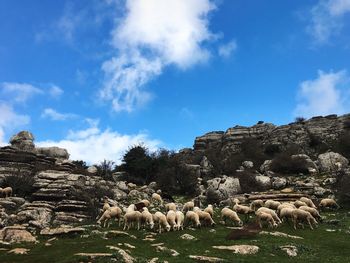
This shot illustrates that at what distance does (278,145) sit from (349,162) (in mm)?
26511

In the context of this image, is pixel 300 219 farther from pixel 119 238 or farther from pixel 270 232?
pixel 119 238

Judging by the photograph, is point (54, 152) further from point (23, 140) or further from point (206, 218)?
point (206, 218)

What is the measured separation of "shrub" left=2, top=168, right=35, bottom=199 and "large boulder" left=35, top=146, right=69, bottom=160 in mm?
34762

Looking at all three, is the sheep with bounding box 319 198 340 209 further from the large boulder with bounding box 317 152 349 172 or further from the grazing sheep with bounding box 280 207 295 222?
the large boulder with bounding box 317 152 349 172

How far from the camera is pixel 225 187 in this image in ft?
194

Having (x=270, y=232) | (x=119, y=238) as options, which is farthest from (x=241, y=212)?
(x=119, y=238)

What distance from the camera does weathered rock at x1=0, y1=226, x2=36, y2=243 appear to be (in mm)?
29844

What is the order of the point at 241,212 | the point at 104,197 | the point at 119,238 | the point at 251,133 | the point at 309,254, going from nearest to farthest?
the point at 309,254 < the point at 119,238 < the point at 241,212 < the point at 104,197 < the point at 251,133

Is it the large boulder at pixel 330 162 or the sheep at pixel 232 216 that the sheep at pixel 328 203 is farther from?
the large boulder at pixel 330 162

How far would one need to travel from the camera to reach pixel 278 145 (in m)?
104

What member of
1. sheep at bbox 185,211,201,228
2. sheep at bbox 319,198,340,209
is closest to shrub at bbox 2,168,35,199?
sheep at bbox 185,211,201,228

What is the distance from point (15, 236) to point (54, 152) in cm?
6317

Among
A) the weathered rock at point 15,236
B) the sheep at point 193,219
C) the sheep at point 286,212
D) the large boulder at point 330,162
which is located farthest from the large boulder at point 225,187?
the weathered rock at point 15,236

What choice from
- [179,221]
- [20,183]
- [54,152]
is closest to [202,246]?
[179,221]
